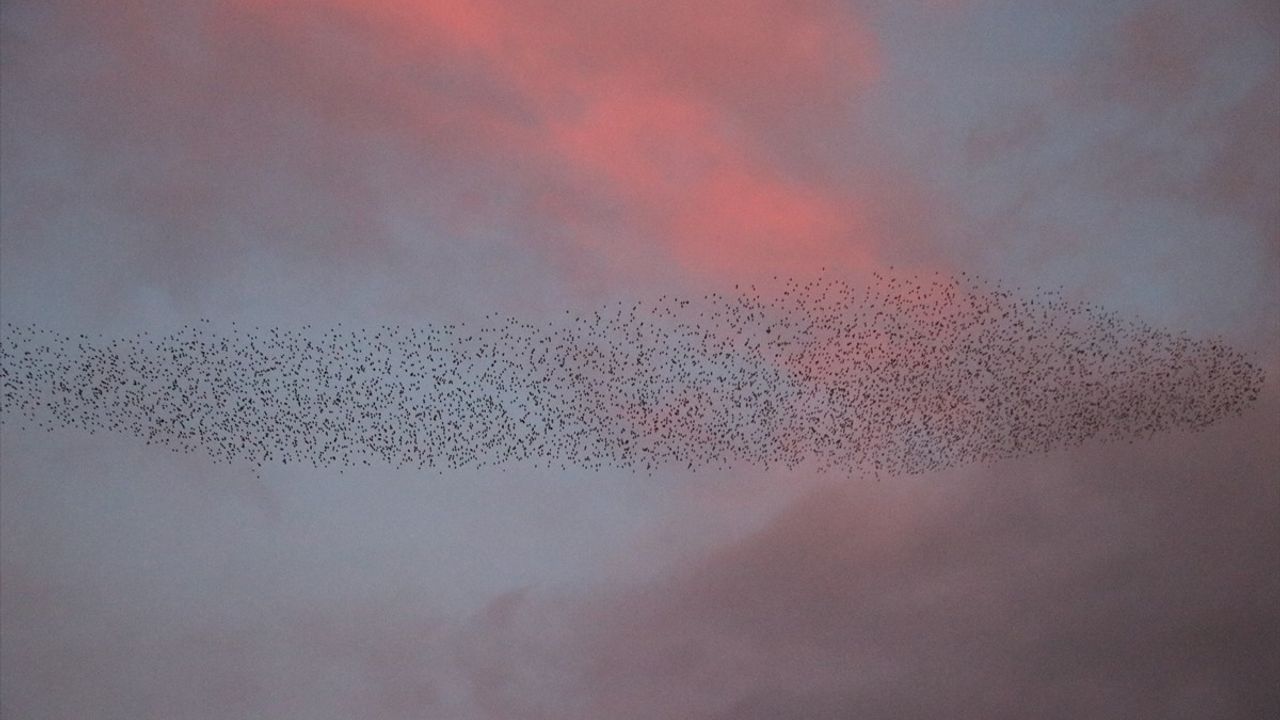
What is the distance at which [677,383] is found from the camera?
7.68 meters

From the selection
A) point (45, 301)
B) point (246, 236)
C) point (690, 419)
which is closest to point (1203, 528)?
point (690, 419)

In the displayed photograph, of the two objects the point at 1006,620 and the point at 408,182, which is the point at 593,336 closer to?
the point at 408,182

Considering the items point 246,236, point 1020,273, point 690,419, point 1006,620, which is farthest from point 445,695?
point 1020,273

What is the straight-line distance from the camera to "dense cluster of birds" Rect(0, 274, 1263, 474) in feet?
24.6

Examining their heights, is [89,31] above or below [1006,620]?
above

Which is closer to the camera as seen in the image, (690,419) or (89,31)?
(89,31)

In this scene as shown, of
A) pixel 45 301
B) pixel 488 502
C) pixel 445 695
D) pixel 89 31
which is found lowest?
pixel 445 695

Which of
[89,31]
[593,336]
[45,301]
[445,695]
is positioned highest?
[89,31]

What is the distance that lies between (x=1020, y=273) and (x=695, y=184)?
2.25 metres

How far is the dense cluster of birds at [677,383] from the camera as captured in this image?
7.51m

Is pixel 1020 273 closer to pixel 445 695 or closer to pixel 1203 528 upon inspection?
pixel 1203 528

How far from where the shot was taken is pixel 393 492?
25.4 ft

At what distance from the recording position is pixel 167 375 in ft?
25.2

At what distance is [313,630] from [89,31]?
4.29 meters
